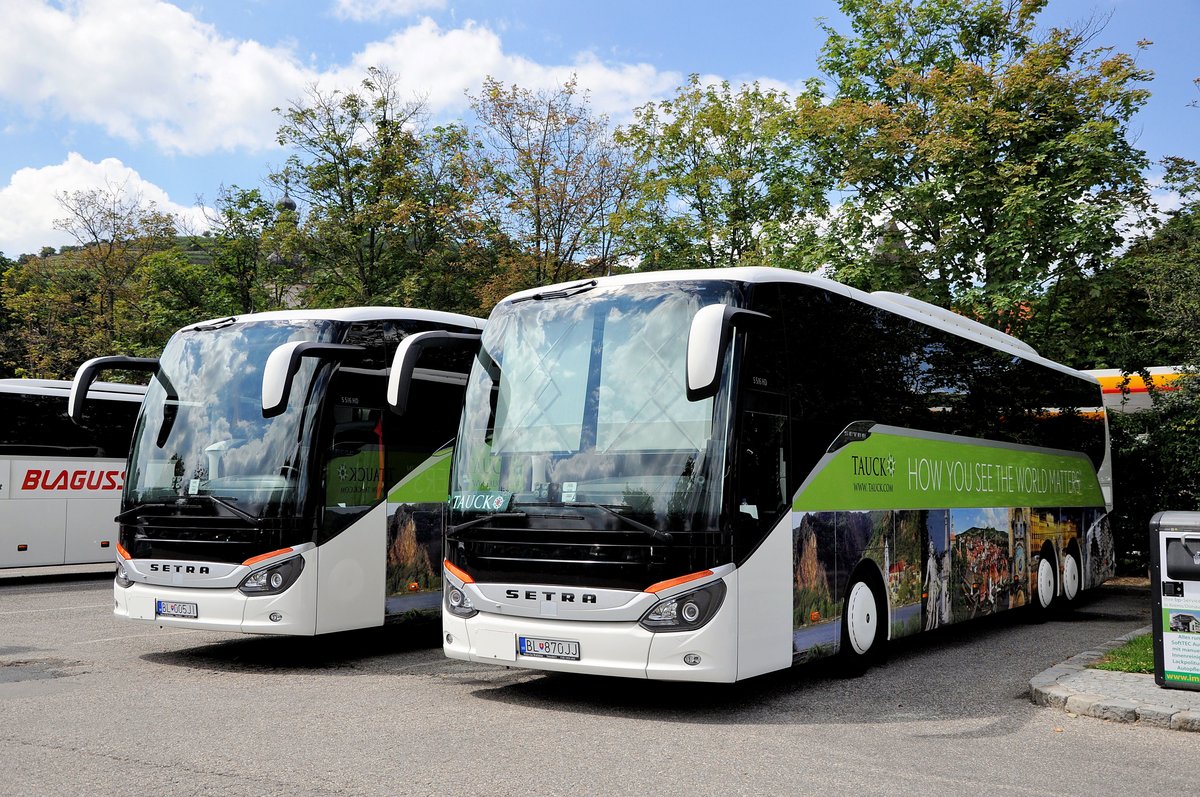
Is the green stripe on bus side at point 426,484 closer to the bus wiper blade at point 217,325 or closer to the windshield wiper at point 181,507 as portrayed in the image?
the windshield wiper at point 181,507

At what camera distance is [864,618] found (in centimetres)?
998

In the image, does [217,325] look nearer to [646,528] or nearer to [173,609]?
[173,609]

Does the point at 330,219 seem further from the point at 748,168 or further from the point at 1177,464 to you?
the point at 1177,464

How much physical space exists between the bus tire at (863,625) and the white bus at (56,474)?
14701 mm

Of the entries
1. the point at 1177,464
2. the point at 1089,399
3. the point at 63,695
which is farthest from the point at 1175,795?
the point at 1177,464

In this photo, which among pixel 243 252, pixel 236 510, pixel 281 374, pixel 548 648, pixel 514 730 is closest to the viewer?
pixel 514 730

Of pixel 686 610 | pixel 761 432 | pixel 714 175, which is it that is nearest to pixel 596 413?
pixel 761 432

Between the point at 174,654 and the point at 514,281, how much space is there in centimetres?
1798

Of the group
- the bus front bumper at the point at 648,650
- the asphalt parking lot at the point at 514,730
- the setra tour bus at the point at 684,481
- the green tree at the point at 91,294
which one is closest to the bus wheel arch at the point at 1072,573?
the asphalt parking lot at the point at 514,730

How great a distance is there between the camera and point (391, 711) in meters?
8.12

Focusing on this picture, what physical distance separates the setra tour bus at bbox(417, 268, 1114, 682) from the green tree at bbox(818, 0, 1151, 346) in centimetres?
1189

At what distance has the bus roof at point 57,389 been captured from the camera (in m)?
18.9

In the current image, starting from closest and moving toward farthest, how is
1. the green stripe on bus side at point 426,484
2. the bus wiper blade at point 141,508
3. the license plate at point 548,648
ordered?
the license plate at point 548,648 < the bus wiper blade at point 141,508 < the green stripe on bus side at point 426,484

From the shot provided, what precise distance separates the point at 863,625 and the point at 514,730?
3.87 metres
